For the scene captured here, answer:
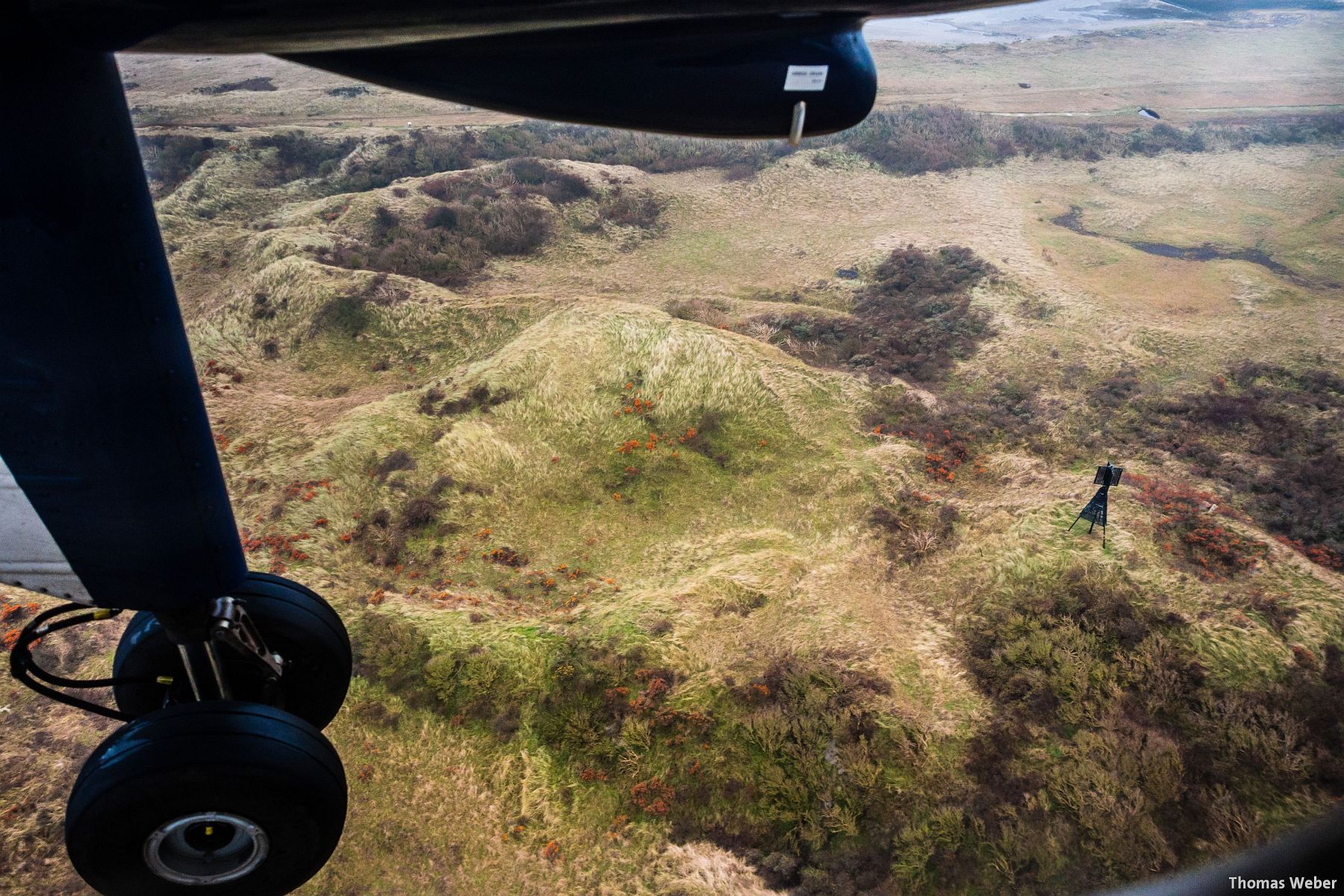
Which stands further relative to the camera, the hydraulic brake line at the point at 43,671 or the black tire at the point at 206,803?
the hydraulic brake line at the point at 43,671

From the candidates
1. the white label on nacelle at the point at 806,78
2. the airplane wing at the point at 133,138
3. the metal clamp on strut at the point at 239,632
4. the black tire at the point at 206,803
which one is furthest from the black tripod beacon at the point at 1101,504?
the metal clamp on strut at the point at 239,632

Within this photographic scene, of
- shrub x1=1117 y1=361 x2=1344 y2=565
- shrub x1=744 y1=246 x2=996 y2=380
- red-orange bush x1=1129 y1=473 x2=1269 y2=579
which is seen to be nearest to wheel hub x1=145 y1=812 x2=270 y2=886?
red-orange bush x1=1129 y1=473 x2=1269 y2=579

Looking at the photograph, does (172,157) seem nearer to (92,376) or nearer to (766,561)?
(766,561)

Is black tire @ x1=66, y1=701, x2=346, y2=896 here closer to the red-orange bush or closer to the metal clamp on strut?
the metal clamp on strut

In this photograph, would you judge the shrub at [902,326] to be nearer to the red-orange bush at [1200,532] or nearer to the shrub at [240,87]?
the red-orange bush at [1200,532]

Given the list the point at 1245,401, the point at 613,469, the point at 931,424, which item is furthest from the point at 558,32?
the point at 1245,401

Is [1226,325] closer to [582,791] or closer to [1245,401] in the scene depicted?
[1245,401]
